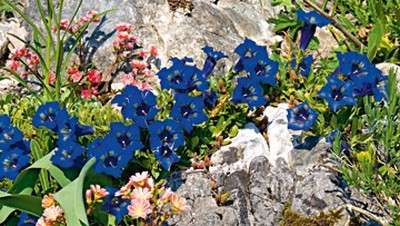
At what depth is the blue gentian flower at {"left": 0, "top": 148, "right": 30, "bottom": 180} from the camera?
125 inches

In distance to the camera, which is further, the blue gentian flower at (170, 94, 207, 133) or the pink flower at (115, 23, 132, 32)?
the pink flower at (115, 23, 132, 32)

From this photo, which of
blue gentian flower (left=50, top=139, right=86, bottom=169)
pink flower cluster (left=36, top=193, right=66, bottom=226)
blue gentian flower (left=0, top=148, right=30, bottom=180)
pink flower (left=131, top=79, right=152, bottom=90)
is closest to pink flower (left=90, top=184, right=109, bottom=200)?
A: pink flower cluster (left=36, top=193, right=66, bottom=226)

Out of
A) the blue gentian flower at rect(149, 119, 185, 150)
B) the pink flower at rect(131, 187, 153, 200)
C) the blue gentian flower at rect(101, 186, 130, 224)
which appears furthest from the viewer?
the blue gentian flower at rect(149, 119, 185, 150)

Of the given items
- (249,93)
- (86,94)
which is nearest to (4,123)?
(86,94)

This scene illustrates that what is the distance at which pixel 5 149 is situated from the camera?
324cm

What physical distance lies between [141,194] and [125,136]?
1.40 feet

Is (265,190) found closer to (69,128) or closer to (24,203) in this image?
(69,128)

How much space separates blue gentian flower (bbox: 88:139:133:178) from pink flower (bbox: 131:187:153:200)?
11.0 inches

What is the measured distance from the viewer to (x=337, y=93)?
11.0ft

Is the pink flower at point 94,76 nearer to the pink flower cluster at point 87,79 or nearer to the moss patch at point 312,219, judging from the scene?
the pink flower cluster at point 87,79

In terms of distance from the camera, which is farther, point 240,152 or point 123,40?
point 123,40

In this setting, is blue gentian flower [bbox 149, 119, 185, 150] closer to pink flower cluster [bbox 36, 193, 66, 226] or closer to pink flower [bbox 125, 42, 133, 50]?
pink flower cluster [bbox 36, 193, 66, 226]

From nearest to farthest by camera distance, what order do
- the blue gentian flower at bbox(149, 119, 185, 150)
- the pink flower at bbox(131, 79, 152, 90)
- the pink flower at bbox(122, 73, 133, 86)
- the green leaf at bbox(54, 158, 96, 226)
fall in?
the green leaf at bbox(54, 158, 96, 226) → the blue gentian flower at bbox(149, 119, 185, 150) → the pink flower at bbox(131, 79, 152, 90) → the pink flower at bbox(122, 73, 133, 86)

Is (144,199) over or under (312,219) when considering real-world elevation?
over
